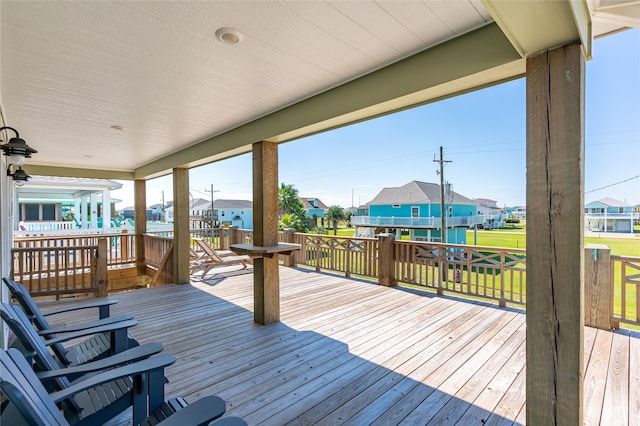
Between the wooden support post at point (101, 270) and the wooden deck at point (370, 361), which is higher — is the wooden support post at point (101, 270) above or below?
above

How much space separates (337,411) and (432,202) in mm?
23880

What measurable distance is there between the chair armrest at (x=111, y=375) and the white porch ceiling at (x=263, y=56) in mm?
1975

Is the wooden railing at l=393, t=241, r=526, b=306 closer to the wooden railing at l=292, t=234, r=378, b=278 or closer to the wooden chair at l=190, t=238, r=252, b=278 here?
the wooden railing at l=292, t=234, r=378, b=278

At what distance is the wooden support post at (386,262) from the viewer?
573cm

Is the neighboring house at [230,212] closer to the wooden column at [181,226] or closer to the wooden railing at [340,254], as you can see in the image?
the wooden railing at [340,254]

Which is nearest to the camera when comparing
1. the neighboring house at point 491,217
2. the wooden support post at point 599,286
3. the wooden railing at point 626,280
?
the wooden railing at point 626,280

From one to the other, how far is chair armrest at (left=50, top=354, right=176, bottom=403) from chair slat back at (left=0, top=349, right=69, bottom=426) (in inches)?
2.3

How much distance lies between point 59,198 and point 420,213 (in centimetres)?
2290

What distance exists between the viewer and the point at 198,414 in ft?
3.89

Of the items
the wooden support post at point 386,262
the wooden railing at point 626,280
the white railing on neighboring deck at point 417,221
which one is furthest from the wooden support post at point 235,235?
the white railing on neighboring deck at point 417,221

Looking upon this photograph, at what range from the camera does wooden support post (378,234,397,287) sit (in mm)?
5727

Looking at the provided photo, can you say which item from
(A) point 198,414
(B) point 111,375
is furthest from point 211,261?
(A) point 198,414

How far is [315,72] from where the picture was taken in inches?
103

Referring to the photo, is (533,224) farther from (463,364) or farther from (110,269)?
(110,269)
